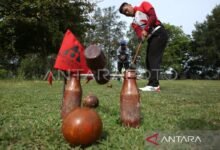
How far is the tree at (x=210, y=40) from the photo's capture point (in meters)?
51.2

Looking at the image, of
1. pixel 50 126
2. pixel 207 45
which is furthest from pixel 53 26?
pixel 207 45

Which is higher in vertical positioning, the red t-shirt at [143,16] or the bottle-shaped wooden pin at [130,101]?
the red t-shirt at [143,16]

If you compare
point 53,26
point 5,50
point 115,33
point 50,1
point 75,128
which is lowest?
point 75,128

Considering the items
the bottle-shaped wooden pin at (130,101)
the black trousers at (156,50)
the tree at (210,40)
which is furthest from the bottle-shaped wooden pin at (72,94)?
the tree at (210,40)

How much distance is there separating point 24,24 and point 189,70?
163 ft

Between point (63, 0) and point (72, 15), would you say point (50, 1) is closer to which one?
point (63, 0)

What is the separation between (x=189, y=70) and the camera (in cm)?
6756

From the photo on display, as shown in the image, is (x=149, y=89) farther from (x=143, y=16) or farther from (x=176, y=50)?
(x=176, y=50)

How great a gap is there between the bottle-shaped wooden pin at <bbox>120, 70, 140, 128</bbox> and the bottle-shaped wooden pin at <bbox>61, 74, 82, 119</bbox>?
0.49 meters

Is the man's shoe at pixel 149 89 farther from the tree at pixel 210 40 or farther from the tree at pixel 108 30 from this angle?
the tree at pixel 108 30

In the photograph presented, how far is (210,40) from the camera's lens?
52812 millimetres

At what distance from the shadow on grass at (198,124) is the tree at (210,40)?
4911 centimetres

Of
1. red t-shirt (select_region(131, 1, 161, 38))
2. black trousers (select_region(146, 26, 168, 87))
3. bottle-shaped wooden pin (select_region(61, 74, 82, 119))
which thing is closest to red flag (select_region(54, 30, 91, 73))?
bottle-shaped wooden pin (select_region(61, 74, 82, 119))

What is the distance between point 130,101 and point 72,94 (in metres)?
0.62
